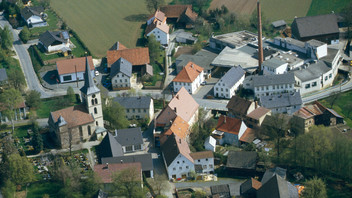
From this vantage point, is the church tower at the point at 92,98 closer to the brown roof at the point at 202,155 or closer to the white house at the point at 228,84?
the brown roof at the point at 202,155

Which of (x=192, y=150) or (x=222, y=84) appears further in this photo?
(x=222, y=84)

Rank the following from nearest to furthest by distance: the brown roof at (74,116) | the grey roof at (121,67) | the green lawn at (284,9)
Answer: the brown roof at (74,116) → the grey roof at (121,67) → the green lawn at (284,9)

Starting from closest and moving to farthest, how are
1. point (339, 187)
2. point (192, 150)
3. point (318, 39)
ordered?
point (339, 187)
point (192, 150)
point (318, 39)

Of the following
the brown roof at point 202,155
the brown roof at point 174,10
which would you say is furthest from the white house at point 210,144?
the brown roof at point 174,10

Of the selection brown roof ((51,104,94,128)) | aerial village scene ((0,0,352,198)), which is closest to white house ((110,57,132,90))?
aerial village scene ((0,0,352,198))

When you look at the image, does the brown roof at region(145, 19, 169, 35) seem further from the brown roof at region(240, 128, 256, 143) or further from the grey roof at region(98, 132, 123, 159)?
the grey roof at region(98, 132, 123, 159)

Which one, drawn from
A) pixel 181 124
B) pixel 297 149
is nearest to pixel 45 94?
pixel 181 124

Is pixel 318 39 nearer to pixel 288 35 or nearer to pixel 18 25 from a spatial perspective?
pixel 288 35
